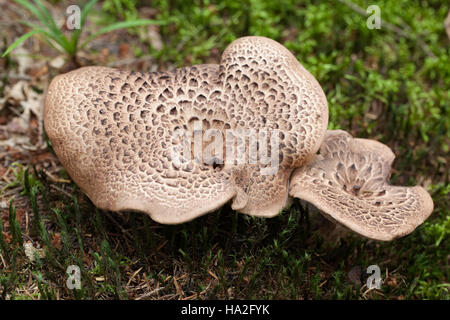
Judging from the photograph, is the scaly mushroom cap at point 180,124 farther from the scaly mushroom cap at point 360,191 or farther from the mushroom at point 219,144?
the scaly mushroom cap at point 360,191

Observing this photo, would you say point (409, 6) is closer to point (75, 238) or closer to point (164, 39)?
point (164, 39)

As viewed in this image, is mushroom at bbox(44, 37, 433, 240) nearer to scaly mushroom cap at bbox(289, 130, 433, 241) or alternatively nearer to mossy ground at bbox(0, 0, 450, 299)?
scaly mushroom cap at bbox(289, 130, 433, 241)

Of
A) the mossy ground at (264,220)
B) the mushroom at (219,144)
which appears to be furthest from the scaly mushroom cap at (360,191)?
the mossy ground at (264,220)

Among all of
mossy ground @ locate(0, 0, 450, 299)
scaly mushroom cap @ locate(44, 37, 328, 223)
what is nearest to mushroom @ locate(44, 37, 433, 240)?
scaly mushroom cap @ locate(44, 37, 328, 223)

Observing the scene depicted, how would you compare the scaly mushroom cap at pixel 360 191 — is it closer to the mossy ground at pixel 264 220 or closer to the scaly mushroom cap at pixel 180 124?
the scaly mushroom cap at pixel 180 124

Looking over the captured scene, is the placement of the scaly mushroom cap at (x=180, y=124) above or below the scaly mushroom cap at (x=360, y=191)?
above

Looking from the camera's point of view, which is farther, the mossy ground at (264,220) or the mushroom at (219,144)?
the mossy ground at (264,220)
